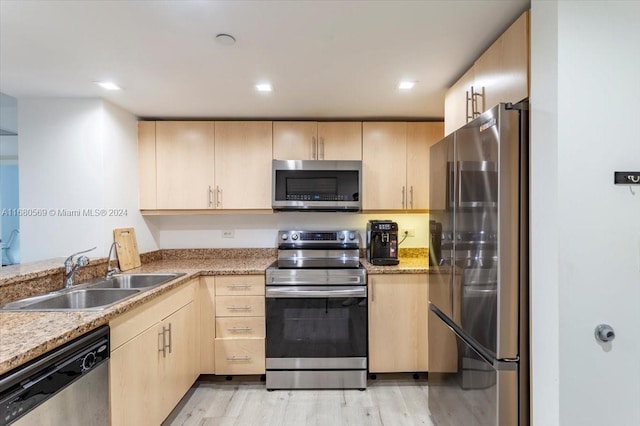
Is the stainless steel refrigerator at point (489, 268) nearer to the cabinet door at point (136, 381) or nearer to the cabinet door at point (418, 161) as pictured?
the cabinet door at point (418, 161)

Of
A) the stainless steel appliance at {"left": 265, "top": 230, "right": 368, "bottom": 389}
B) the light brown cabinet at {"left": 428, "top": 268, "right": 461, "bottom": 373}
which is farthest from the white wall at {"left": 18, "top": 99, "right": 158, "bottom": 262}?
the light brown cabinet at {"left": 428, "top": 268, "right": 461, "bottom": 373}

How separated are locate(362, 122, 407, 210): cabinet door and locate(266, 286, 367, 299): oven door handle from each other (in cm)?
79

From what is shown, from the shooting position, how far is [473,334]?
54.9 inches

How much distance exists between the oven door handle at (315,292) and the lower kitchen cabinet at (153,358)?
0.62m

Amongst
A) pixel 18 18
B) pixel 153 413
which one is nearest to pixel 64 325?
pixel 153 413

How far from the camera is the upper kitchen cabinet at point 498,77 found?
4.21ft

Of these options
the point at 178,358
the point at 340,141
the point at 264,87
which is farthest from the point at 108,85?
the point at 178,358

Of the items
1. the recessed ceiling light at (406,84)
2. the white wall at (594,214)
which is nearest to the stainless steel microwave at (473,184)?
the white wall at (594,214)

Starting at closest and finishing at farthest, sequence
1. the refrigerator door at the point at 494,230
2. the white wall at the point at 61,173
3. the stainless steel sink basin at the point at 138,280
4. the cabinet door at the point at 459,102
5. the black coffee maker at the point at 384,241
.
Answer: the refrigerator door at the point at 494,230
the cabinet door at the point at 459,102
the stainless steel sink basin at the point at 138,280
the white wall at the point at 61,173
the black coffee maker at the point at 384,241

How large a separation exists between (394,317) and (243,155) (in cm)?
189

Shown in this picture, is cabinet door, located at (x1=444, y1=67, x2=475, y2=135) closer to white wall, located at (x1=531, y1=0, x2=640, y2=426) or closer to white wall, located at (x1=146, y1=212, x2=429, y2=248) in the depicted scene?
white wall, located at (x1=531, y1=0, x2=640, y2=426)

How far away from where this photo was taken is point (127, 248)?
2525 millimetres

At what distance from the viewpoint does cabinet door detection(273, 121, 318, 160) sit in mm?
2791

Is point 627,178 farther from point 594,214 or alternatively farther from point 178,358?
point 178,358
